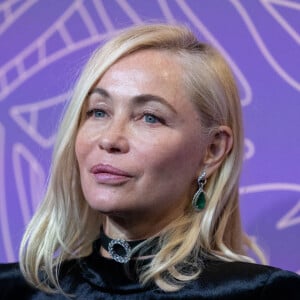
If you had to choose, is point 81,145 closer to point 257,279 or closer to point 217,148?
point 217,148

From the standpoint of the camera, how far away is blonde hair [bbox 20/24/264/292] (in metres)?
1.08

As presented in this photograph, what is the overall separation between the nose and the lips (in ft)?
0.08

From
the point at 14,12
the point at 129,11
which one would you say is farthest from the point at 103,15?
the point at 14,12

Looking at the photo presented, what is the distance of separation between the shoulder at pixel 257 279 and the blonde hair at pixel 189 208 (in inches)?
1.1

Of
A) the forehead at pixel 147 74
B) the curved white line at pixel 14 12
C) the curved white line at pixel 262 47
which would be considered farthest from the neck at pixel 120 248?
the curved white line at pixel 14 12

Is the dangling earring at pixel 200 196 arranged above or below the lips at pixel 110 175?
below

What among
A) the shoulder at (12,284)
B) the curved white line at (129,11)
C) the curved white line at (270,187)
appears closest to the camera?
the shoulder at (12,284)

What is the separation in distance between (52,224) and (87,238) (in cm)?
6

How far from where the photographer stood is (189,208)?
1.12 metres

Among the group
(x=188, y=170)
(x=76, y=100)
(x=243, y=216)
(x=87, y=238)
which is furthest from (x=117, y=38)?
(x=243, y=216)

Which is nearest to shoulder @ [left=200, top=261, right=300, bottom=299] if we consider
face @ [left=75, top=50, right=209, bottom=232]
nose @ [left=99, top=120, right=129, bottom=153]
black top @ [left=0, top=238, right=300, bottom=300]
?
black top @ [left=0, top=238, right=300, bottom=300]

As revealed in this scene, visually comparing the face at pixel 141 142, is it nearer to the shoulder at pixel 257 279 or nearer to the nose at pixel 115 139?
the nose at pixel 115 139

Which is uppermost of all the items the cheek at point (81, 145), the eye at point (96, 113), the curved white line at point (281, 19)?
the curved white line at point (281, 19)

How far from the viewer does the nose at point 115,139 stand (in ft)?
3.34
